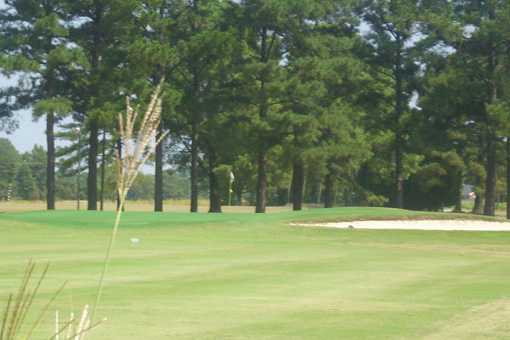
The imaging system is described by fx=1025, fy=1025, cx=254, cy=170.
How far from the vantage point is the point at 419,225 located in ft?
123

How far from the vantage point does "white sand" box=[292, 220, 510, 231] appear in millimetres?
36594

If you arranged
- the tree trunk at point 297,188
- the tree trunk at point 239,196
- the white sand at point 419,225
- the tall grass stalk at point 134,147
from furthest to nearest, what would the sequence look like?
the tree trunk at point 239,196 < the tree trunk at point 297,188 < the white sand at point 419,225 < the tall grass stalk at point 134,147

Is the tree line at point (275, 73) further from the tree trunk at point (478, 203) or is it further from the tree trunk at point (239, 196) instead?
the tree trunk at point (239, 196)

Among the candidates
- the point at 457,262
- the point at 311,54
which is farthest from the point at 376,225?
the point at 311,54

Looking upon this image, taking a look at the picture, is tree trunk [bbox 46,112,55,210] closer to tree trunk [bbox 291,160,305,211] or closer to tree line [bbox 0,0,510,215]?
tree line [bbox 0,0,510,215]

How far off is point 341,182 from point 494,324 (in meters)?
61.8

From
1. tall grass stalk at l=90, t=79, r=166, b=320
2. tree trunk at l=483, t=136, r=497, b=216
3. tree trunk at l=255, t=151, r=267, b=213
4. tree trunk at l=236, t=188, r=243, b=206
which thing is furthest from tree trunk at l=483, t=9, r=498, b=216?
tall grass stalk at l=90, t=79, r=166, b=320

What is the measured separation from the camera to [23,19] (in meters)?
A: 56.0

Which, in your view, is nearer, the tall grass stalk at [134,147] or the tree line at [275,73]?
the tall grass stalk at [134,147]

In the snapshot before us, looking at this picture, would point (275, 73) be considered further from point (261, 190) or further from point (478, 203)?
point (478, 203)

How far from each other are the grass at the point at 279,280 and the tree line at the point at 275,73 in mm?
22386

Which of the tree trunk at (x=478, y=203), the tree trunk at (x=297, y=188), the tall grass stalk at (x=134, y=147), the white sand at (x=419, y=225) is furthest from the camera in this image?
the tree trunk at (x=478, y=203)

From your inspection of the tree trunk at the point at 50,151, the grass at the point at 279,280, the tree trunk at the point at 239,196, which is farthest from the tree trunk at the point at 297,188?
the grass at the point at 279,280

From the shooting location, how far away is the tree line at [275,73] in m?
55.1
